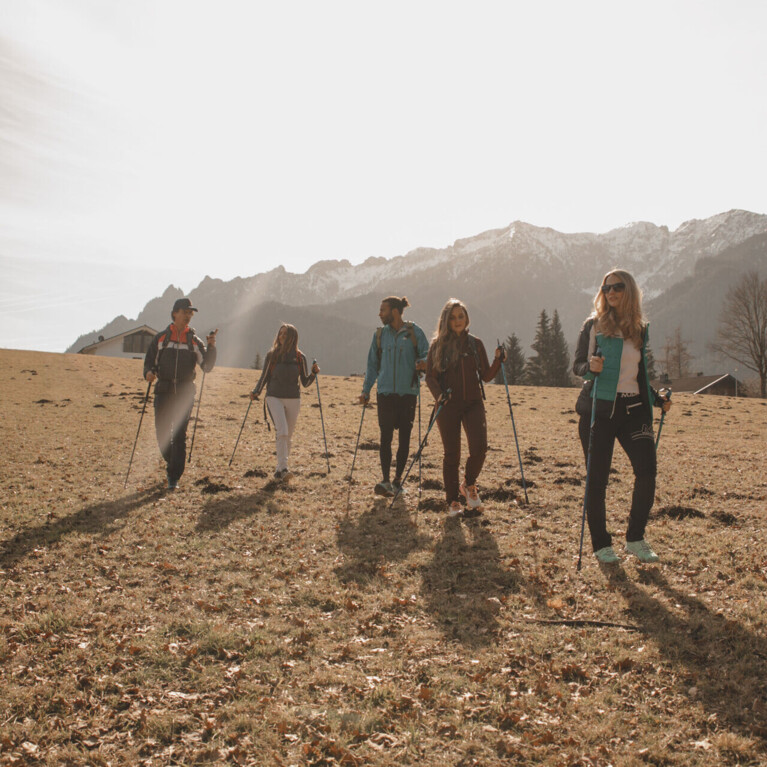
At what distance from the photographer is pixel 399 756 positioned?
3590 mm

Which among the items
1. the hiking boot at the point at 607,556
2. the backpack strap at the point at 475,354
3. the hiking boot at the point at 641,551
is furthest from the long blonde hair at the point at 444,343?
the hiking boot at the point at 641,551

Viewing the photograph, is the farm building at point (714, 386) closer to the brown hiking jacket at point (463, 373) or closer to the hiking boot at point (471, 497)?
the hiking boot at point (471, 497)

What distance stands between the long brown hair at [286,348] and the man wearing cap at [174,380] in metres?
1.33

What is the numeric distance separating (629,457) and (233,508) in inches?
247

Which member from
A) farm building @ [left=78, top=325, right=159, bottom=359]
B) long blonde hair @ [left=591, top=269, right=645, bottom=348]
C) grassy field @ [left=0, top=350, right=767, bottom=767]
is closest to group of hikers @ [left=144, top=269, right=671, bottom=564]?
long blonde hair @ [left=591, top=269, right=645, bottom=348]

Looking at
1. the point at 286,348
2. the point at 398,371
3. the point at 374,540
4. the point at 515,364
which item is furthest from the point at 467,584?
the point at 515,364

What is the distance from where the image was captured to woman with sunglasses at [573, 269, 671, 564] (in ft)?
20.4

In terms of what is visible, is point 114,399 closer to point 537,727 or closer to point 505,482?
point 505,482

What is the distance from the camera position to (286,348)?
1173 centimetres

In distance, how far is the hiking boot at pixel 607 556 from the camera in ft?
21.5

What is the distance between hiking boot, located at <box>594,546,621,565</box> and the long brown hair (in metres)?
7.10

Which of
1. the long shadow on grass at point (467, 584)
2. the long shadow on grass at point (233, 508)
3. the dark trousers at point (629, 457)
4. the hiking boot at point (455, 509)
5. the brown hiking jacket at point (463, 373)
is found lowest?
the long shadow on grass at point (467, 584)

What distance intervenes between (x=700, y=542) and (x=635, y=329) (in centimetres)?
318

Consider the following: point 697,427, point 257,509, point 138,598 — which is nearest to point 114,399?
point 257,509
